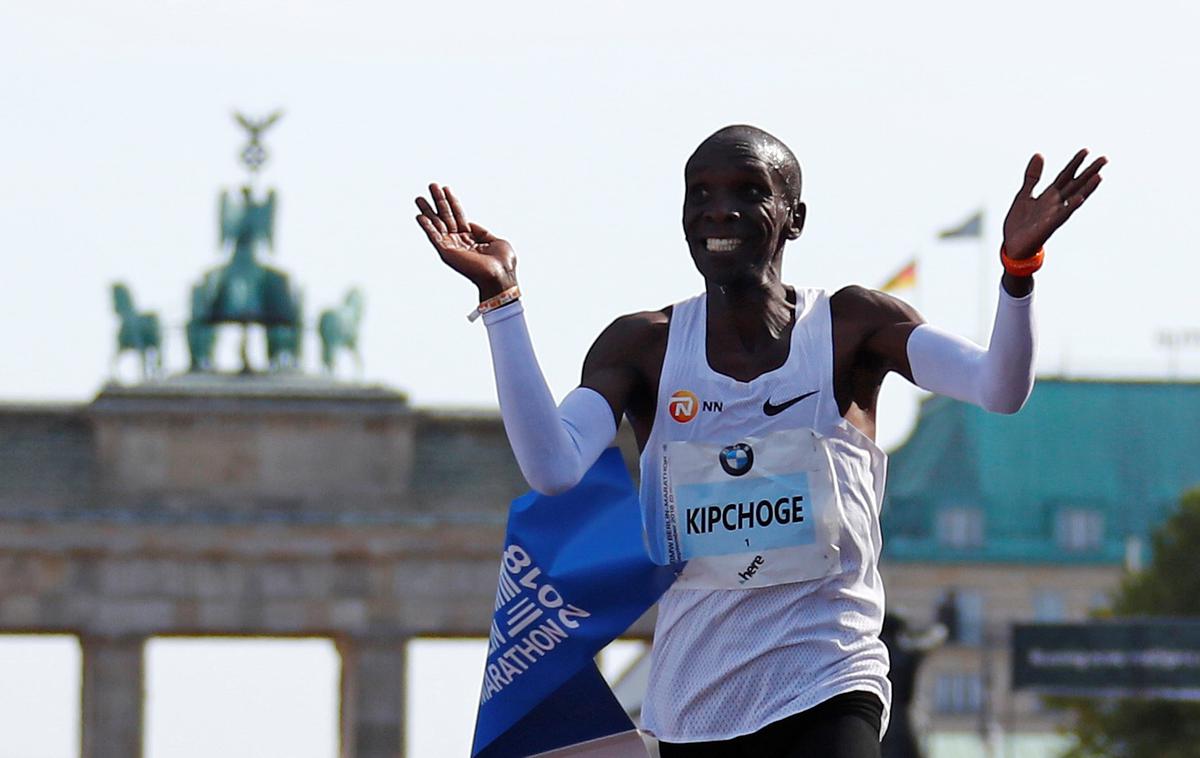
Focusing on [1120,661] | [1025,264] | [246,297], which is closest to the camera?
[1025,264]

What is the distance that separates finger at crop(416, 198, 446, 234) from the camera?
574 cm

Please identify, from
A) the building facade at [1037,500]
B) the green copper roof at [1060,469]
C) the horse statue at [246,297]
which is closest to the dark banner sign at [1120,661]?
Result: the horse statue at [246,297]

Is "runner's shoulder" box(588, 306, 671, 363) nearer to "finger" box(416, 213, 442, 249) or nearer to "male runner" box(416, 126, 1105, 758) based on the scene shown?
"male runner" box(416, 126, 1105, 758)

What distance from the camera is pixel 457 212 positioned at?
5.75m

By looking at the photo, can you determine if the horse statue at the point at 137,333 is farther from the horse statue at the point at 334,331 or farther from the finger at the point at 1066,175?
the finger at the point at 1066,175

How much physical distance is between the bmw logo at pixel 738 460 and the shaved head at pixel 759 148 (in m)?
0.48

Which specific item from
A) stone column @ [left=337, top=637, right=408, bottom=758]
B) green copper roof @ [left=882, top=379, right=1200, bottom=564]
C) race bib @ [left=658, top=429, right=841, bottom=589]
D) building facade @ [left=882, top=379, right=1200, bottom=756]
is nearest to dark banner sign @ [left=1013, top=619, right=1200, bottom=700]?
stone column @ [left=337, top=637, right=408, bottom=758]

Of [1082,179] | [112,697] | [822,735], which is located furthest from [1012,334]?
[112,697]

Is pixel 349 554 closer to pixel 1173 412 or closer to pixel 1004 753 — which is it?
pixel 1004 753

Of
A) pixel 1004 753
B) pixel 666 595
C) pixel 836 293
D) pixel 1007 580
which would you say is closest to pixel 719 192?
pixel 836 293

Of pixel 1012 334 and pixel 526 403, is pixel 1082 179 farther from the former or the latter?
pixel 526 403

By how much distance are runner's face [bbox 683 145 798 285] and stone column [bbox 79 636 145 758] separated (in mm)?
37623

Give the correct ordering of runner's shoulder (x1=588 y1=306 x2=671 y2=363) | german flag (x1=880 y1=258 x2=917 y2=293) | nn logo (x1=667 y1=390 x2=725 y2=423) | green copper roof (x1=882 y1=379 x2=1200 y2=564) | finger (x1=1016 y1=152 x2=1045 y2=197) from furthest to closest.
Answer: green copper roof (x1=882 y1=379 x2=1200 y2=564) → german flag (x1=880 y1=258 x2=917 y2=293) → runner's shoulder (x1=588 y1=306 x2=671 y2=363) → nn logo (x1=667 y1=390 x2=725 y2=423) → finger (x1=1016 y1=152 x2=1045 y2=197)

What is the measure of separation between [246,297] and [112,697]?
643 centimetres
